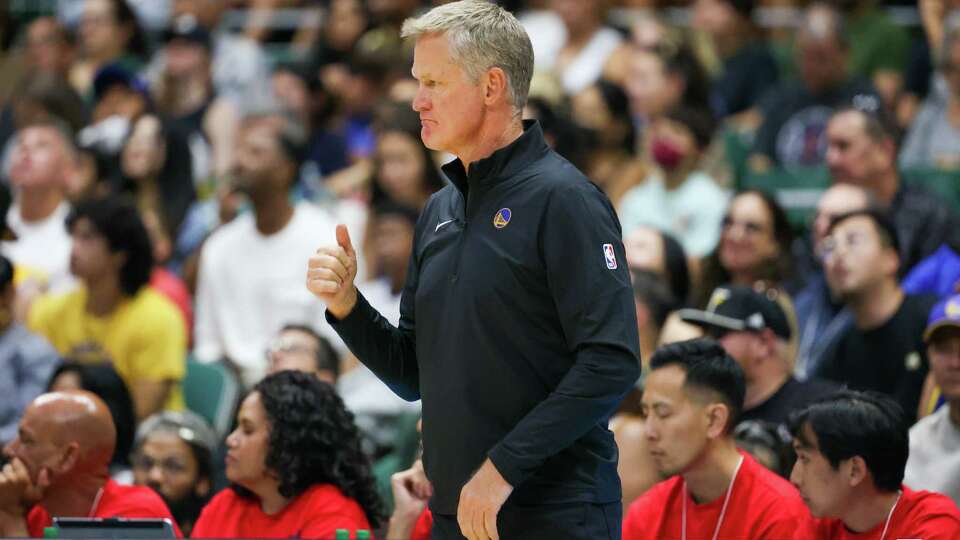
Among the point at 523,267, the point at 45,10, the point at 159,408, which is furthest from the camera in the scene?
the point at 45,10

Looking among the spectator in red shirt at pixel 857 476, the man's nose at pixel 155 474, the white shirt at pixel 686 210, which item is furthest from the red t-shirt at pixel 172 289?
the spectator in red shirt at pixel 857 476

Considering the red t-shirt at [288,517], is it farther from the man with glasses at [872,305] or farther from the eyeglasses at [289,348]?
the man with glasses at [872,305]

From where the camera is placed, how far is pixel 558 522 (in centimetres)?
312

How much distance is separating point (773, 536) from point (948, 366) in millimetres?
1121

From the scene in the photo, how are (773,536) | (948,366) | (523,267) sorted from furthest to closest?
1. (948,366)
2. (773,536)
3. (523,267)

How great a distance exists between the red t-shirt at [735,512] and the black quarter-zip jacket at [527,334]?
1220 millimetres

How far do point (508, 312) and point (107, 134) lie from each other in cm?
697

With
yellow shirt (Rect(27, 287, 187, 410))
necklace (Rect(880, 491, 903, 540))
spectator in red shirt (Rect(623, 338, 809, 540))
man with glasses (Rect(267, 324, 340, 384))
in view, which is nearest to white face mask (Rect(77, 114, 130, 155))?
yellow shirt (Rect(27, 287, 187, 410))

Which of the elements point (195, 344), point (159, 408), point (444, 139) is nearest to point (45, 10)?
point (195, 344)

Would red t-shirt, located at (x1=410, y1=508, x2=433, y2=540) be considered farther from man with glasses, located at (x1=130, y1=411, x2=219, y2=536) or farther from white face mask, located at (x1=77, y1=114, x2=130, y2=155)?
white face mask, located at (x1=77, y1=114, x2=130, y2=155)

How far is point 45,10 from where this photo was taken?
12.3 m

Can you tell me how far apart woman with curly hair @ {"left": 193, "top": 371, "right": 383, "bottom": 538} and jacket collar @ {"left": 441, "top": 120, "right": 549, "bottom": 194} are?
1.72 metres

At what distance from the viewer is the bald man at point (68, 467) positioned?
4695 mm

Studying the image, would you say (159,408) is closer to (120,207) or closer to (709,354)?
(120,207)
